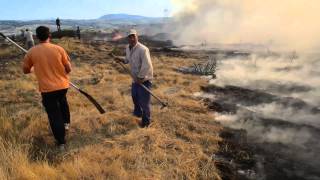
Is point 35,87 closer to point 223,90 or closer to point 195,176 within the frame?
point 223,90

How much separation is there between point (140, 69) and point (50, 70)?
196 cm

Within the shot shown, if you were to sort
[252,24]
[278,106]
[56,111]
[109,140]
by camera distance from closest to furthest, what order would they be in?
1. [56,111]
2. [109,140]
3. [278,106]
4. [252,24]

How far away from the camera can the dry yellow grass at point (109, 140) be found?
21.8 feet

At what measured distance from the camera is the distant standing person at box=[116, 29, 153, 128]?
8648 mm

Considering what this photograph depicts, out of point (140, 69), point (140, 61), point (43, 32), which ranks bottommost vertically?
point (140, 69)

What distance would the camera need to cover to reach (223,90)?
15117mm

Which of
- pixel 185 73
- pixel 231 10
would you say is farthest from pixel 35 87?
pixel 231 10

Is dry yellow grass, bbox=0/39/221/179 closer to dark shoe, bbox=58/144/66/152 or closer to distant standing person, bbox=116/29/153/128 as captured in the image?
dark shoe, bbox=58/144/66/152

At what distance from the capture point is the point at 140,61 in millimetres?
8766

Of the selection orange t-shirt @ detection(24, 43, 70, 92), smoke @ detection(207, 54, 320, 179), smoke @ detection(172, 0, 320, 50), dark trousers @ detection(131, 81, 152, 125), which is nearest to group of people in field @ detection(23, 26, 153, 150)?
orange t-shirt @ detection(24, 43, 70, 92)

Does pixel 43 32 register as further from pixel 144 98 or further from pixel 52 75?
pixel 144 98

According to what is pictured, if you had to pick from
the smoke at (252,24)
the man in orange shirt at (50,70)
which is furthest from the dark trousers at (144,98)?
the smoke at (252,24)

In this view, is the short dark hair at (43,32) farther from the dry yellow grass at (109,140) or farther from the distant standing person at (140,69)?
the distant standing person at (140,69)

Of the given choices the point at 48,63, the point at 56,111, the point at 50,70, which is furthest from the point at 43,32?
the point at 56,111
